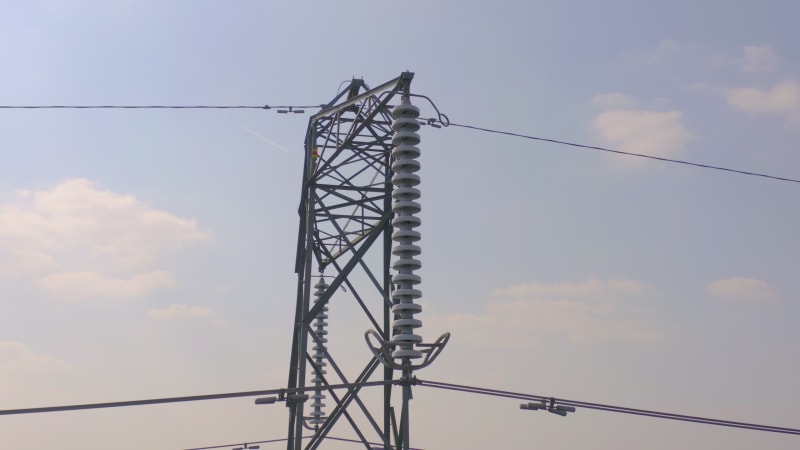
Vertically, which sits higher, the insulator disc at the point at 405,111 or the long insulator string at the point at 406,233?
the insulator disc at the point at 405,111

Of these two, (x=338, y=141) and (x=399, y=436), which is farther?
(x=338, y=141)

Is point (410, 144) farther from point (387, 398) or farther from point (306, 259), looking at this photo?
point (387, 398)

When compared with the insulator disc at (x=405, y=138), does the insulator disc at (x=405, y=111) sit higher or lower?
higher

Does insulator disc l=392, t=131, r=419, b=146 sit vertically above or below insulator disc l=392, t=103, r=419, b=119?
below

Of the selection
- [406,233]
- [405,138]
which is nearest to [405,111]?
[405,138]

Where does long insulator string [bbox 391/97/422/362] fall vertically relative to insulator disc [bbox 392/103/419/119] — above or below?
below

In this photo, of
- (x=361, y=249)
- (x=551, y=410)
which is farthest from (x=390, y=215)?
(x=551, y=410)

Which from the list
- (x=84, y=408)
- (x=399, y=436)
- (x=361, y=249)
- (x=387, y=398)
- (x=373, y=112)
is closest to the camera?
(x=84, y=408)

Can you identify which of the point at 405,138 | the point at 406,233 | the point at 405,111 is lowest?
the point at 406,233

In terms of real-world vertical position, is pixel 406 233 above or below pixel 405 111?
below

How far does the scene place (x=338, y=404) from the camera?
24.6 meters

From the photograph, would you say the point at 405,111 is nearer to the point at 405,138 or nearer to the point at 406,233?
the point at 405,138

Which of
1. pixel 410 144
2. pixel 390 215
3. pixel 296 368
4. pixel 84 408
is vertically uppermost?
pixel 390 215

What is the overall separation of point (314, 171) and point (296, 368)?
6.00 m
